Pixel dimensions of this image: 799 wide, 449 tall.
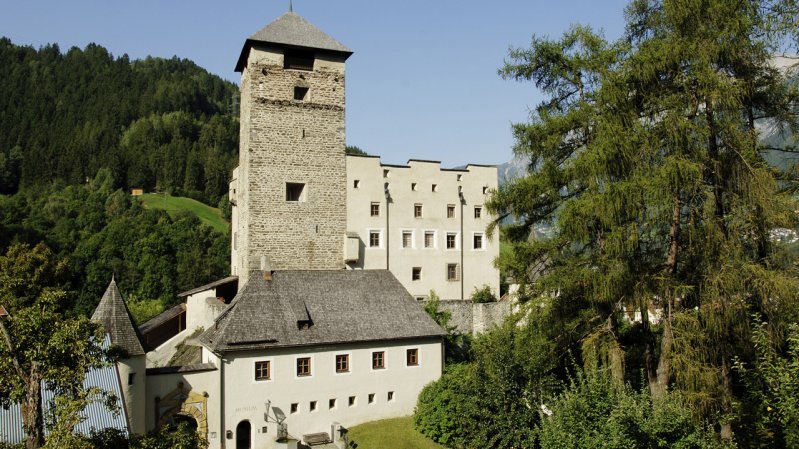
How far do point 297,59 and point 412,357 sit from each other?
14.7 m

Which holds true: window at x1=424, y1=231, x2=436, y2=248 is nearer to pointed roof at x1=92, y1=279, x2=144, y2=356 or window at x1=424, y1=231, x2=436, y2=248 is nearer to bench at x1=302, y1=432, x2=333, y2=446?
bench at x1=302, y1=432, x2=333, y2=446

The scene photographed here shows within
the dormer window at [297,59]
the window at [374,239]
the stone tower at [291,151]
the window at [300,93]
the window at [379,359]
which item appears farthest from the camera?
the window at [374,239]

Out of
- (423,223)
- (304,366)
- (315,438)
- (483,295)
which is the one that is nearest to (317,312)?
(304,366)

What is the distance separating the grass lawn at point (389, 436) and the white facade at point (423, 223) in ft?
28.3

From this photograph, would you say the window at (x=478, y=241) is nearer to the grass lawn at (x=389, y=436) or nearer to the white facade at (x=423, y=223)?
the white facade at (x=423, y=223)

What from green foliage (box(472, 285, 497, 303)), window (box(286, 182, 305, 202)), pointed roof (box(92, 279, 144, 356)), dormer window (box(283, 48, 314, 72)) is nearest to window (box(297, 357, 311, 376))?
pointed roof (box(92, 279, 144, 356))

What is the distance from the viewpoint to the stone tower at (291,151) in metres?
27.7

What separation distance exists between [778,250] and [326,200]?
19.0m

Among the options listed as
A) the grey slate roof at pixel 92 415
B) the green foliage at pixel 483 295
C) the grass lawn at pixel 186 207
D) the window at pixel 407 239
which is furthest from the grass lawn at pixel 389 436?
the grass lawn at pixel 186 207

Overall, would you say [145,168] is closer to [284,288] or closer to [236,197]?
[236,197]

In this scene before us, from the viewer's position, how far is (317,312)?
78.1 ft

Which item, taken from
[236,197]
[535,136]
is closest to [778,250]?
[535,136]

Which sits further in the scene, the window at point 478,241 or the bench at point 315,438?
the window at point 478,241

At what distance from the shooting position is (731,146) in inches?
584
